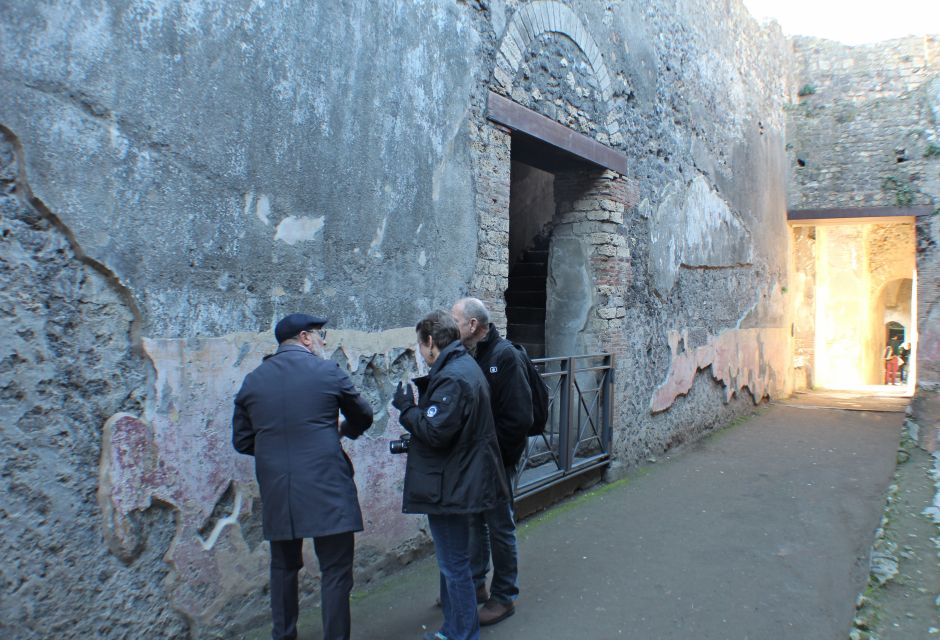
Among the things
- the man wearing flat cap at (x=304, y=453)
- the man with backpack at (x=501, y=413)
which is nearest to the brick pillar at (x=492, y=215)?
the man with backpack at (x=501, y=413)

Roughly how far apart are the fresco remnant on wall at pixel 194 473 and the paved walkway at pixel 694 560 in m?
0.49

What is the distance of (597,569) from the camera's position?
4.16 metres

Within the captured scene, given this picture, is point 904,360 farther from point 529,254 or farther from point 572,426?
point 572,426

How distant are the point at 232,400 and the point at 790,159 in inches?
449

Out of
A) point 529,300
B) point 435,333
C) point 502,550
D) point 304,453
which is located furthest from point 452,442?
point 529,300

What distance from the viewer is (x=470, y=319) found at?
3240 mm

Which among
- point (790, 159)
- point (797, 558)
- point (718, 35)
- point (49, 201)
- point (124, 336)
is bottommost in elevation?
point (797, 558)

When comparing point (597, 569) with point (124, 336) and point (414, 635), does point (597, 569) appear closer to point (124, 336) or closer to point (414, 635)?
point (414, 635)

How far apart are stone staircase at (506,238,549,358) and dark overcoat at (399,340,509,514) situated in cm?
416

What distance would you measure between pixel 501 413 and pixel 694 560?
1802mm

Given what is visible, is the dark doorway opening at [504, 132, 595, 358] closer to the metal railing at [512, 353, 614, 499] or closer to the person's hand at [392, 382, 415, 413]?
the metal railing at [512, 353, 614, 499]

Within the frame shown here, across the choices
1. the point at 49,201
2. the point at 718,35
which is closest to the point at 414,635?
the point at 49,201

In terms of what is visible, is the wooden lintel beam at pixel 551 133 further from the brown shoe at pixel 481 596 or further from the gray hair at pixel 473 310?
the brown shoe at pixel 481 596

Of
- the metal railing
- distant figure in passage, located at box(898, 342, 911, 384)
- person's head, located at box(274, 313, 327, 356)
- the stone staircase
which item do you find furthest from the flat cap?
distant figure in passage, located at box(898, 342, 911, 384)
